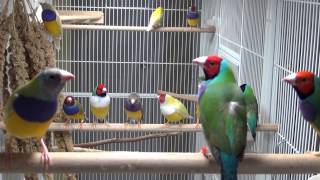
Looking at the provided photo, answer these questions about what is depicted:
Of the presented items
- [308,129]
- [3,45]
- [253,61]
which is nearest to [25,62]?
[3,45]

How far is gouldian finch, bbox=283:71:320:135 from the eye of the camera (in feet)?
3.74

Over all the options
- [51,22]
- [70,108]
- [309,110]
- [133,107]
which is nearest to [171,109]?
[133,107]

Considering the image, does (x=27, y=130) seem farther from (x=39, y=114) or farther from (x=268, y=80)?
(x=268, y=80)

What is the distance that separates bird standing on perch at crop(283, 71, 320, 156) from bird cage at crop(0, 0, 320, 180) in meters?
0.10

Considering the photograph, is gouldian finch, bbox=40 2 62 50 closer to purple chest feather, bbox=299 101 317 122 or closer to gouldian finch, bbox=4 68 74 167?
gouldian finch, bbox=4 68 74 167

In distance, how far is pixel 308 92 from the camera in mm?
1160

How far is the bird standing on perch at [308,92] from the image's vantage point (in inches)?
44.9

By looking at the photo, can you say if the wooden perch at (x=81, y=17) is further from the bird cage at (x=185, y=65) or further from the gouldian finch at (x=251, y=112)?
the gouldian finch at (x=251, y=112)

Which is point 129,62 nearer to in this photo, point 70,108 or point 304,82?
point 70,108

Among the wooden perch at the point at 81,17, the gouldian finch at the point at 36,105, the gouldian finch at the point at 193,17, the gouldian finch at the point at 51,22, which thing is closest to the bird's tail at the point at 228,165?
the gouldian finch at the point at 36,105

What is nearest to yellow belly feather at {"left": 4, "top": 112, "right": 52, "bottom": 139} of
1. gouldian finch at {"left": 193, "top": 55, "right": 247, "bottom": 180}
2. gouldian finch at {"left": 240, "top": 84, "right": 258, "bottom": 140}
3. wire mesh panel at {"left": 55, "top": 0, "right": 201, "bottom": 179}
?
gouldian finch at {"left": 193, "top": 55, "right": 247, "bottom": 180}

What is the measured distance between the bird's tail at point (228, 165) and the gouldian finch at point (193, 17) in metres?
2.34

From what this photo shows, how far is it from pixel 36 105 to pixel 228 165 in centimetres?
44

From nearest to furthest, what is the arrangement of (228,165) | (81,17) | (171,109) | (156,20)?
(228,165) → (171,109) → (81,17) → (156,20)
